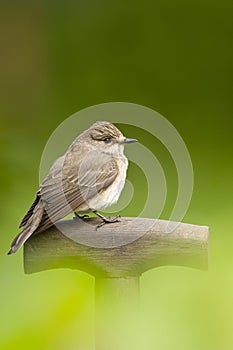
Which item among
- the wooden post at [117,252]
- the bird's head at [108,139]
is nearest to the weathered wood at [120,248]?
the wooden post at [117,252]

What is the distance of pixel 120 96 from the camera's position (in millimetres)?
2199

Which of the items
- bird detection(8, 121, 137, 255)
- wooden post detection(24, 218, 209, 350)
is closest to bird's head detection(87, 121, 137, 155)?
bird detection(8, 121, 137, 255)

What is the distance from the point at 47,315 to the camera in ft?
2.48

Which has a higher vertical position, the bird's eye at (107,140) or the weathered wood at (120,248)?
the bird's eye at (107,140)

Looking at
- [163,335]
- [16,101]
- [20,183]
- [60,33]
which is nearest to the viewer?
[163,335]

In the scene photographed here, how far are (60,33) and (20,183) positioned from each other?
0.96 m

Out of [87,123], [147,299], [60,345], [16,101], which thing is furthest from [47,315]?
[16,101]

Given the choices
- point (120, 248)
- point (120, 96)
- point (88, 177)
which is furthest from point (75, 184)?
point (120, 96)

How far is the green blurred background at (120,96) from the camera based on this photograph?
893mm

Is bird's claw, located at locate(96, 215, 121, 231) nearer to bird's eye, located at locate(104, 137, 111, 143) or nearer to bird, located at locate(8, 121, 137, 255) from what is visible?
bird, located at locate(8, 121, 137, 255)

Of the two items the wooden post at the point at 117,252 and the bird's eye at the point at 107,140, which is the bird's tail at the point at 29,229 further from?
the bird's eye at the point at 107,140

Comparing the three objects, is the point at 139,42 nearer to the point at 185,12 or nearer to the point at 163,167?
the point at 185,12

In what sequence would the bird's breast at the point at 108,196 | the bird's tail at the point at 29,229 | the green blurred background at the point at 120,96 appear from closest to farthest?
the green blurred background at the point at 120,96 → the bird's tail at the point at 29,229 → the bird's breast at the point at 108,196

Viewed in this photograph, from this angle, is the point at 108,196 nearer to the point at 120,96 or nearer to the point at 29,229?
the point at 29,229
